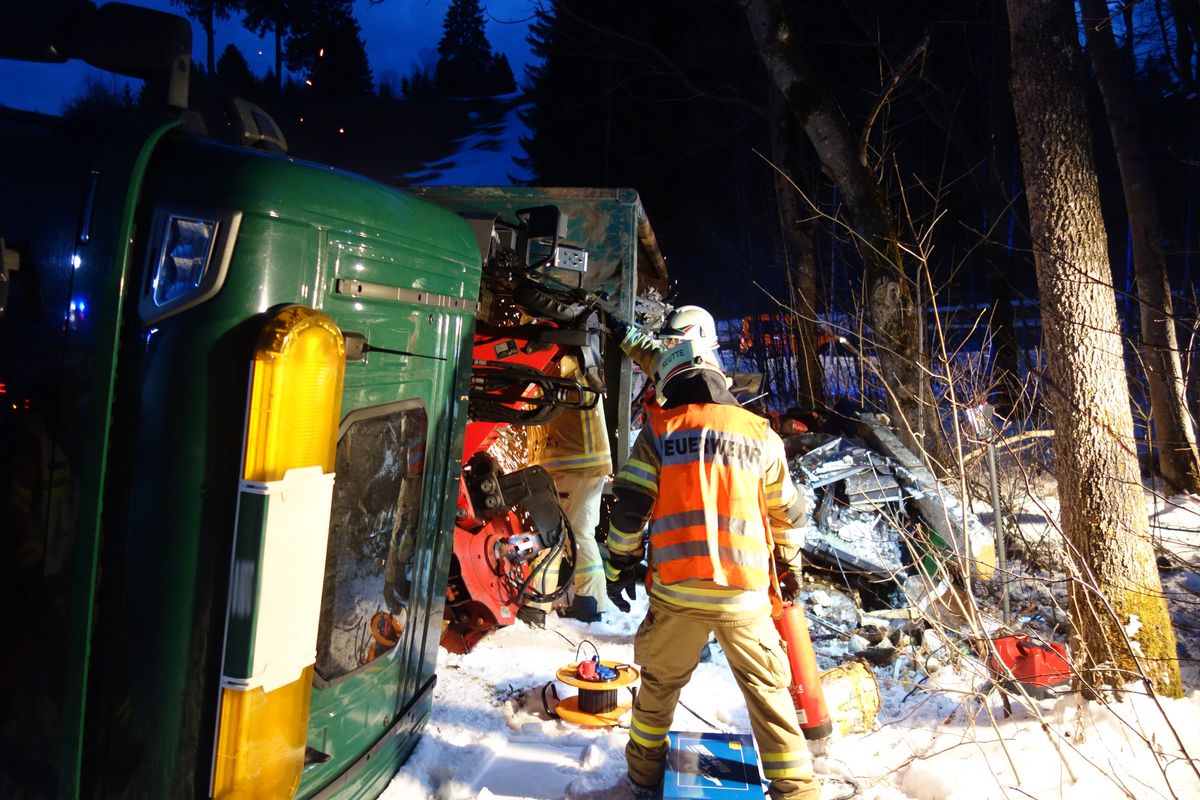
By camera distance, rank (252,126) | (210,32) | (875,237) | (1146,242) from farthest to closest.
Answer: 1. (210,32)
2. (1146,242)
3. (875,237)
4. (252,126)

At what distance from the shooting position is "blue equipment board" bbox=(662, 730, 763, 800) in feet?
9.83

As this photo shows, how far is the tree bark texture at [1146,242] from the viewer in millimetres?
8672

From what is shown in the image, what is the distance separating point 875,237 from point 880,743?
17.7ft

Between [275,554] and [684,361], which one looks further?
[684,361]

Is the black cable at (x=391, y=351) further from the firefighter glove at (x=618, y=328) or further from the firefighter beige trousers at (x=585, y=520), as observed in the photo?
the firefighter beige trousers at (x=585, y=520)

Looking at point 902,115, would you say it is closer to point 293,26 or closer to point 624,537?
point 624,537

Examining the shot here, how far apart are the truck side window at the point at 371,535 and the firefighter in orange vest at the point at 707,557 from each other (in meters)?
1.10

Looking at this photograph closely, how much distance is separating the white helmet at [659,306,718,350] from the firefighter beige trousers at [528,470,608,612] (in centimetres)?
209

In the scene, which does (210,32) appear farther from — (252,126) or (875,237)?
(252,126)

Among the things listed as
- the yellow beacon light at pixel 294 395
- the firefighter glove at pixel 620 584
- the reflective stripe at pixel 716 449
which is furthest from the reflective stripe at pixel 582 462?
the yellow beacon light at pixel 294 395

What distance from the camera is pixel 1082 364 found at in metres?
4.63

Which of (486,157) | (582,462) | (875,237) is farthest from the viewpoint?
(486,157)

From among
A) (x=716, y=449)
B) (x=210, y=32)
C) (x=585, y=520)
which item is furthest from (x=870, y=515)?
(x=210, y=32)

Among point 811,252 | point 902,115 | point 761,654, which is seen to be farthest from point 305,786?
point 902,115
